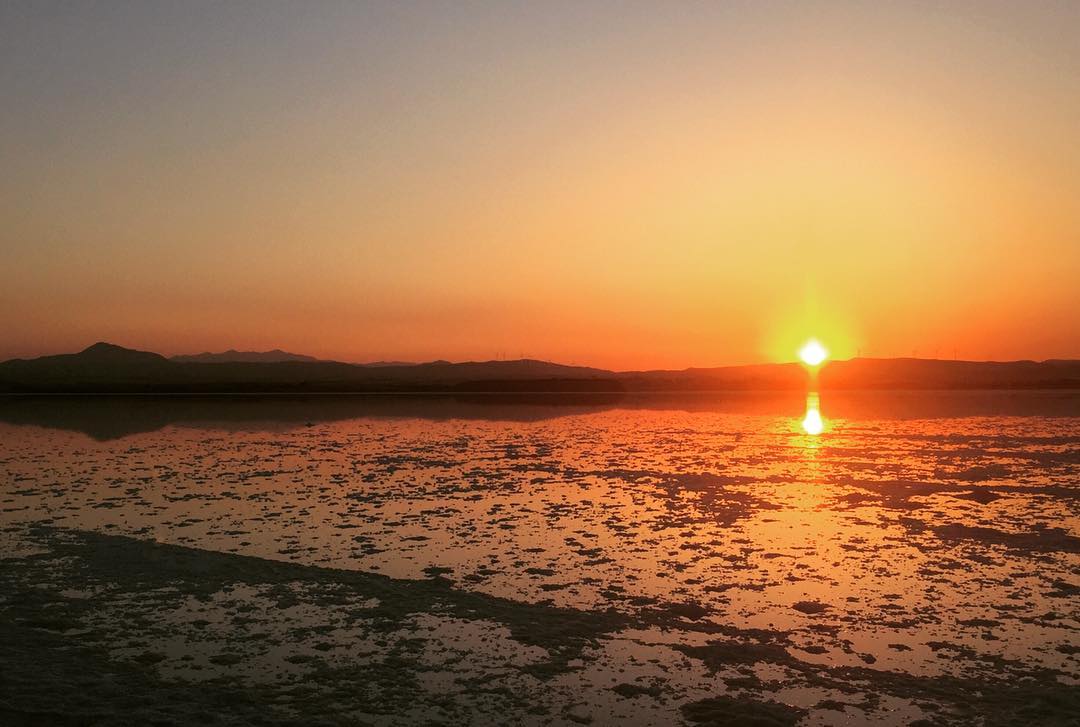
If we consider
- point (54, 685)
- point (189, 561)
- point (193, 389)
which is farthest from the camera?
point (193, 389)

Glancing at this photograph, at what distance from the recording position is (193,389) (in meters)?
102

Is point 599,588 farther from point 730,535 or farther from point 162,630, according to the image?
point 162,630

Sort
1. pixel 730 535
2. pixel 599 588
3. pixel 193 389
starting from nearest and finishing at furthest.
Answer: pixel 599 588, pixel 730 535, pixel 193 389

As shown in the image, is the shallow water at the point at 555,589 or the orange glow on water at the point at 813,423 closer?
the shallow water at the point at 555,589

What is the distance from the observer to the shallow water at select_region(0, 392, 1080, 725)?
306 inches

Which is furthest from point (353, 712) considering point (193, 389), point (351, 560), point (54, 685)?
point (193, 389)

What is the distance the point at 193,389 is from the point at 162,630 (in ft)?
329

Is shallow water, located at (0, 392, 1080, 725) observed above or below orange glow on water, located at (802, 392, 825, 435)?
below

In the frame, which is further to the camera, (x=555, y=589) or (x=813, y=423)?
(x=813, y=423)

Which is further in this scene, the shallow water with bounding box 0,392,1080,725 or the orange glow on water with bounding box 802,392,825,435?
the orange glow on water with bounding box 802,392,825,435

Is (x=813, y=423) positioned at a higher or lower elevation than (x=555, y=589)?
higher

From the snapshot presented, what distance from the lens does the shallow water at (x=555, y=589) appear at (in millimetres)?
7777

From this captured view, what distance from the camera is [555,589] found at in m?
11.4

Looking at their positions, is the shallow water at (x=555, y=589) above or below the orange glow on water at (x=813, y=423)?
below
